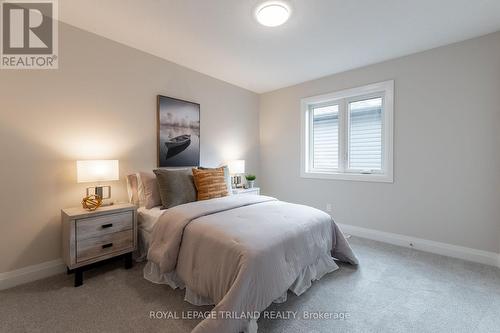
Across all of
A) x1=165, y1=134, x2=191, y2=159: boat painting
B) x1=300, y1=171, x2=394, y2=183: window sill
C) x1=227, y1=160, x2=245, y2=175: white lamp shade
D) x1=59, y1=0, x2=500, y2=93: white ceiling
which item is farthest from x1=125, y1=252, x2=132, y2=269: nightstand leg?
x1=300, y1=171, x2=394, y2=183: window sill

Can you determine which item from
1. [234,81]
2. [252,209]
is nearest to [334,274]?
[252,209]

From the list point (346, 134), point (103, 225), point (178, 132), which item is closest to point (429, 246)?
point (346, 134)

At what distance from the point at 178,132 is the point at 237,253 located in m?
2.21

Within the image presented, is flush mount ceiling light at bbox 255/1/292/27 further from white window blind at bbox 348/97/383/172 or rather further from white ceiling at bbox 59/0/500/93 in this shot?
white window blind at bbox 348/97/383/172

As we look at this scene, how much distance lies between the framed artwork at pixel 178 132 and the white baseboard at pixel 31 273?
145 centimetres

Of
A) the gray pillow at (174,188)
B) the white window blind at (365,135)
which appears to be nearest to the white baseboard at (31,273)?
the gray pillow at (174,188)

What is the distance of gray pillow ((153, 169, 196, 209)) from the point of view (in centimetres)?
245

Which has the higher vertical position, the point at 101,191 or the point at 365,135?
the point at 365,135

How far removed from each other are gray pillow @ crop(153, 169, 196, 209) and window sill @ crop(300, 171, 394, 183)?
2.07 metres

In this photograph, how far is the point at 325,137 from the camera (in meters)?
3.78

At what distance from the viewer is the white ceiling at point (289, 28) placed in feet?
6.52

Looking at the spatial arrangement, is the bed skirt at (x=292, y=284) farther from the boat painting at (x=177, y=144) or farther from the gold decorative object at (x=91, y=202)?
the boat painting at (x=177, y=144)

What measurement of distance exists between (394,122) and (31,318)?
13.5 feet

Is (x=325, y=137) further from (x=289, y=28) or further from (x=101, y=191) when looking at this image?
(x=101, y=191)
